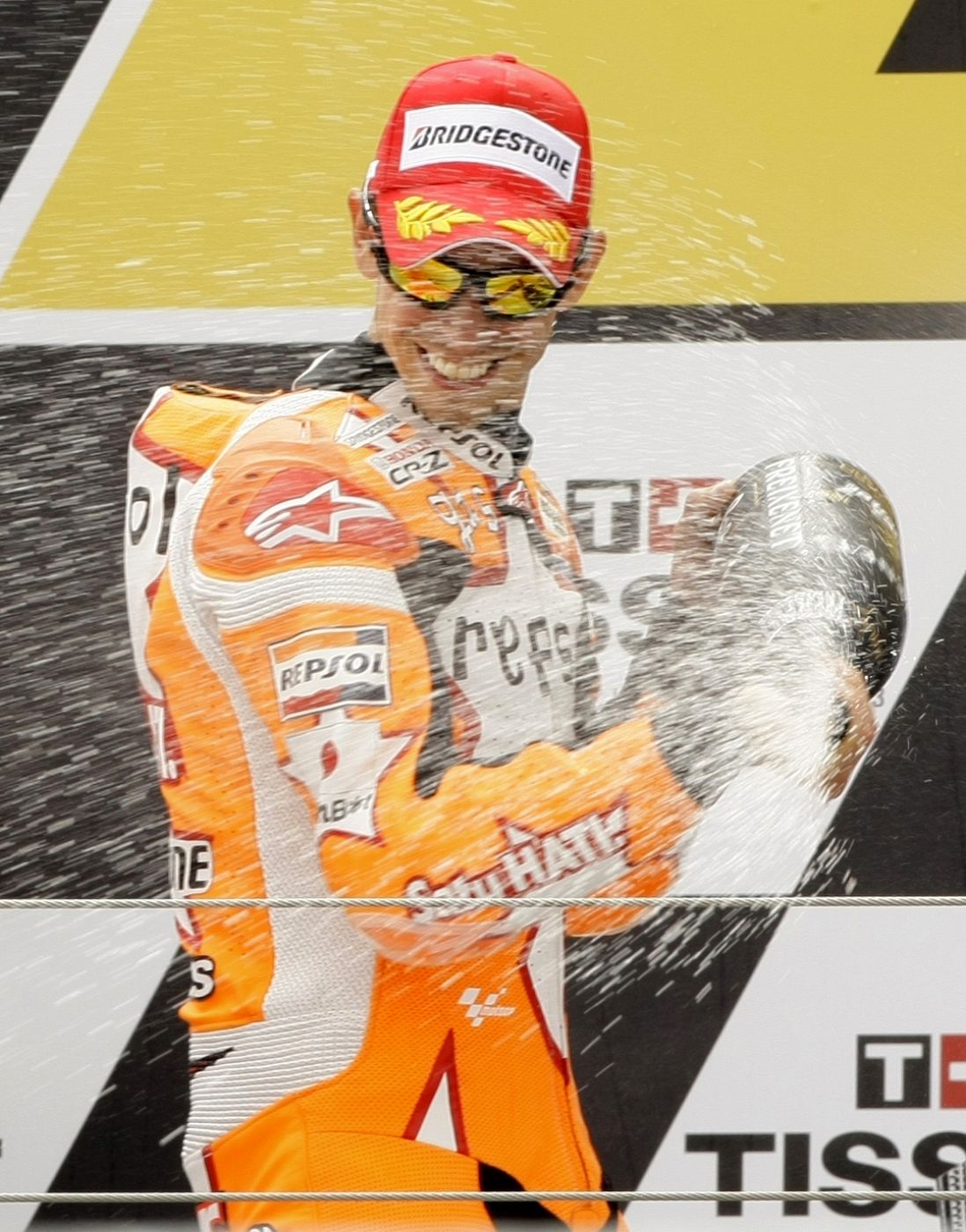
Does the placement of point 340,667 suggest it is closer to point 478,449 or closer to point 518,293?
point 478,449

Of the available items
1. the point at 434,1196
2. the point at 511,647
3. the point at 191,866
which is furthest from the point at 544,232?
the point at 434,1196

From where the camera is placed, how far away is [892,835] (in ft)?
4.34

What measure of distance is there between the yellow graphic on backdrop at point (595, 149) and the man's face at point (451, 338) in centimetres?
18

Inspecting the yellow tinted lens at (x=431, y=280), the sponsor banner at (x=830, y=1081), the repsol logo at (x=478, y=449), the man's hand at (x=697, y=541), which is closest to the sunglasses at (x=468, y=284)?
the yellow tinted lens at (x=431, y=280)

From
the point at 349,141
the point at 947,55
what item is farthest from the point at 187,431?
the point at 947,55

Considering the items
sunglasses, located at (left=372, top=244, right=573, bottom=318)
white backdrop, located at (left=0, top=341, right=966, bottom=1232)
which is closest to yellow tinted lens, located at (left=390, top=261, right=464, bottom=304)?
sunglasses, located at (left=372, top=244, right=573, bottom=318)

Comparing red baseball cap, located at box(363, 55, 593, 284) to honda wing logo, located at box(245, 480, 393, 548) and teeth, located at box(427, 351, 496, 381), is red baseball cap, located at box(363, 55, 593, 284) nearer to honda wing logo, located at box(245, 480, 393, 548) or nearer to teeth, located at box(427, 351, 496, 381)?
teeth, located at box(427, 351, 496, 381)

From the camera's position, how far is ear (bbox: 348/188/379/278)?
116 centimetres

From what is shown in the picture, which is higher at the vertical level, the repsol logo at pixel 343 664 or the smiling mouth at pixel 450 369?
the smiling mouth at pixel 450 369

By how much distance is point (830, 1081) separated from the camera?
4.48ft

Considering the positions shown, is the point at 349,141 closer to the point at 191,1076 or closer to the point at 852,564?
the point at 852,564

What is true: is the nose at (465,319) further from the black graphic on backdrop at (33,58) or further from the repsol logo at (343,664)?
the black graphic on backdrop at (33,58)

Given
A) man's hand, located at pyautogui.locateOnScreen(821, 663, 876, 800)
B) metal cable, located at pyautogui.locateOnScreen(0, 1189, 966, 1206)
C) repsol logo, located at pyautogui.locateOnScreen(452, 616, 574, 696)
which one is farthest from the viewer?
repsol logo, located at pyautogui.locateOnScreen(452, 616, 574, 696)

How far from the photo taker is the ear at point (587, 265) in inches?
49.6
